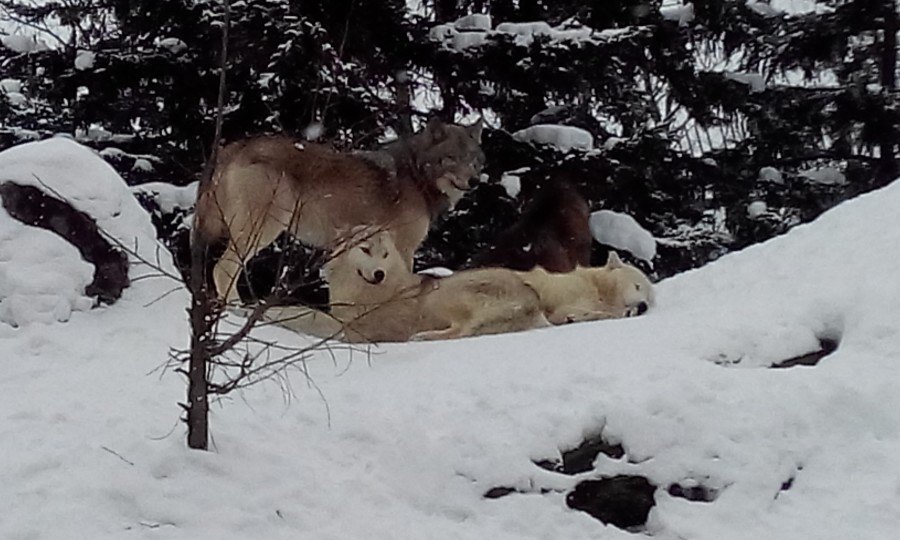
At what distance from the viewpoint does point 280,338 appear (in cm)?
638

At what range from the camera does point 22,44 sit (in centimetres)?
1209

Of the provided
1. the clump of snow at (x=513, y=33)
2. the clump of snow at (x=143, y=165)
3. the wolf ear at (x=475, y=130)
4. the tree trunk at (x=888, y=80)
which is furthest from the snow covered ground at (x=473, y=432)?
the tree trunk at (x=888, y=80)

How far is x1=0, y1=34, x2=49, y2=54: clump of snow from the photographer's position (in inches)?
474

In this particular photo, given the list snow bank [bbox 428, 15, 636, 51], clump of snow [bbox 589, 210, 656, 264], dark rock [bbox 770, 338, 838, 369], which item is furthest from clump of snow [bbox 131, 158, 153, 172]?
dark rock [bbox 770, 338, 838, 369]

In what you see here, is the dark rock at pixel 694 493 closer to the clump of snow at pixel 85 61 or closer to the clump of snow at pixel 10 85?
the clump of snow at pixel 85 61

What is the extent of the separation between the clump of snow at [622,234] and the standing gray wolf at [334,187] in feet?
8.99

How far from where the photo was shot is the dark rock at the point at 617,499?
4.45 meters

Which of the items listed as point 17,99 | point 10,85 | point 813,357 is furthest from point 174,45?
point 813,357

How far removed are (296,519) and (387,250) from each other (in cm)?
339

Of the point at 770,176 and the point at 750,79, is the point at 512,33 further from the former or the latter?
the point at 770,176

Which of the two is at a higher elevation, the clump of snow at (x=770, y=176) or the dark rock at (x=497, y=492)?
the dark rock at (x=497, y=492)

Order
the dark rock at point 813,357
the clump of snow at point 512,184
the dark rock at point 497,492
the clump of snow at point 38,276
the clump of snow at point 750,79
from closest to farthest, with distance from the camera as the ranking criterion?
the dark rock at point 497,492 → the dark rock at point 813,357 → the clump of snow at point 38,276 → the clump of snow at point 512,184 → the clump of snow at point 750,79

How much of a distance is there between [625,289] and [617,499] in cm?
292

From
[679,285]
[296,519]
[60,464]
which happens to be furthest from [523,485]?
[679,285]
